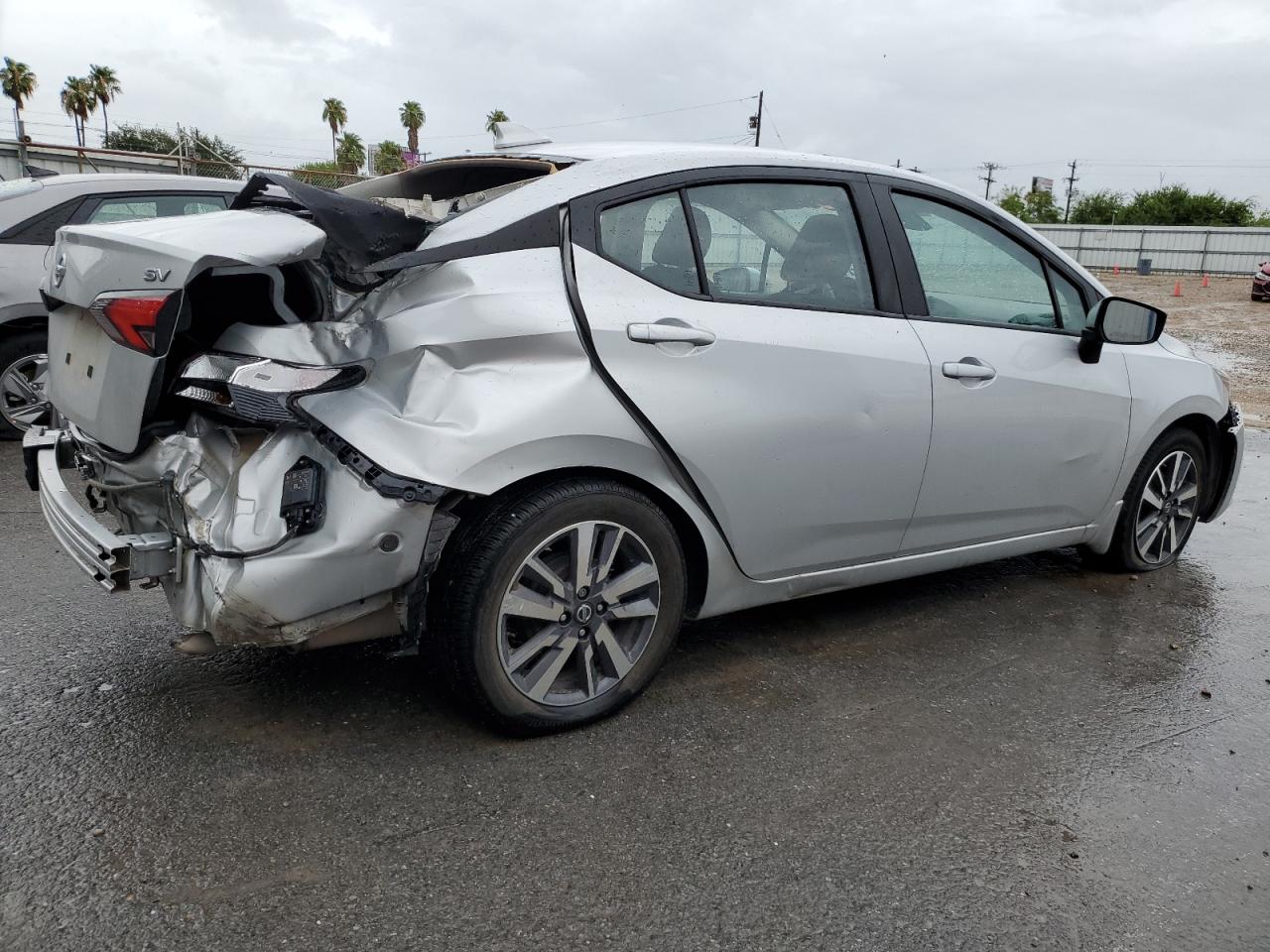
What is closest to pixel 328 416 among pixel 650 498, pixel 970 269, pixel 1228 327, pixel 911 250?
pixel 650 498

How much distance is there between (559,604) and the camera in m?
2.88

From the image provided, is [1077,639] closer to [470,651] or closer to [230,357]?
[470,651]

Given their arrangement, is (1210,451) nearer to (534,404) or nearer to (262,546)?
(534,404)

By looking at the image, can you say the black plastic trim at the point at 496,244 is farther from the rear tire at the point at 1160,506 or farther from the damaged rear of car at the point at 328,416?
the rear tire at the point at 1160,506

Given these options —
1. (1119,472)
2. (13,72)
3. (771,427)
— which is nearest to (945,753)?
(771,427)

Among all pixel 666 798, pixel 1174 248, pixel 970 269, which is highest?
pixel 1174 248

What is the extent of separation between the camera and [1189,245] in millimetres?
42531

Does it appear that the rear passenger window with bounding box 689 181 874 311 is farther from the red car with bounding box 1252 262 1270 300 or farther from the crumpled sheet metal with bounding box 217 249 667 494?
the red car with bounding box 1252 262 1270 300

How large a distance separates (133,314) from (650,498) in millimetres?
1470

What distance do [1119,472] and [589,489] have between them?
2.60 meters

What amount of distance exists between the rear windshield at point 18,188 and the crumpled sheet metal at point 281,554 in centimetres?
459

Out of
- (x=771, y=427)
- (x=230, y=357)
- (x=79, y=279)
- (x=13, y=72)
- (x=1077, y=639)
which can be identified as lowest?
(x=1077, y=639)

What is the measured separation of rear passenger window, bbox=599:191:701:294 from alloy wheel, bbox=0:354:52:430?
4642 mm

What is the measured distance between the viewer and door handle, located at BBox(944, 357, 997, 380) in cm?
355
